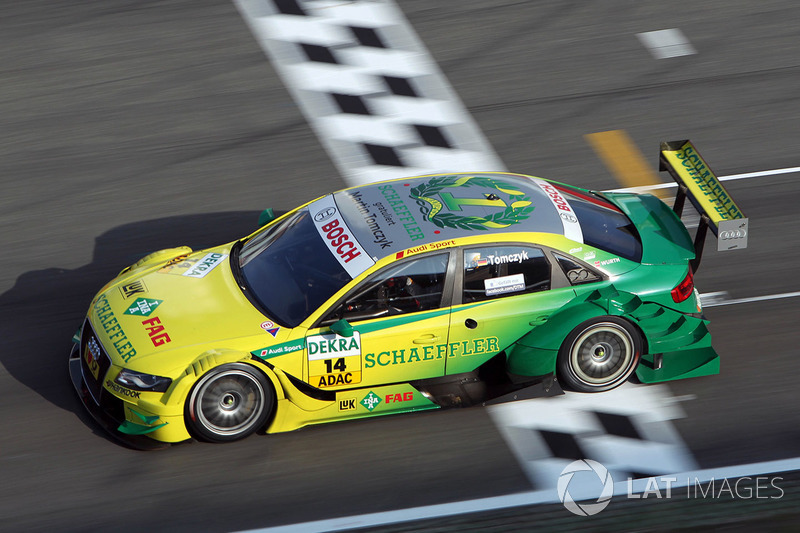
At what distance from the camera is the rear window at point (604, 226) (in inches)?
290

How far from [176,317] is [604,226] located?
347 centimetres

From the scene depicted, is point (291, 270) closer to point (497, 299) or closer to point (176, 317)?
point (176, 317)

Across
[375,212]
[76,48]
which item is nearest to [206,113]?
[76,48]

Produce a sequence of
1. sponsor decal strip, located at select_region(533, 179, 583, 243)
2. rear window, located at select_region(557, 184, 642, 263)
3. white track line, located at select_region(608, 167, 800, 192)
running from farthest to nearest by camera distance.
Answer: white track line, located at select_region(608, 167, 800, 192)
rear window, located at select_region(557, 184, 642, 263)
sponsor decal strip, located at select_region(533, 179, 583, 243)

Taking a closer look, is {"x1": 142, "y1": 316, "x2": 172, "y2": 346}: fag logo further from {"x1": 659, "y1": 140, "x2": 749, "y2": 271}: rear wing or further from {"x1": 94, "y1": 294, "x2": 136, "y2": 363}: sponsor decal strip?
{"x1": 659, "y1": 140, "x2": 749, "y2": 271}: rear wing

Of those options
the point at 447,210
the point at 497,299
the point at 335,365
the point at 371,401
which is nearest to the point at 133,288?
the point at 335,365

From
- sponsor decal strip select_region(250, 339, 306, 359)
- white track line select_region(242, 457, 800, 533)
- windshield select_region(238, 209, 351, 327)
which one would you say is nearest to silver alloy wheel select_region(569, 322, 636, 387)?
white track line select_region(242, 457, 800, 533)

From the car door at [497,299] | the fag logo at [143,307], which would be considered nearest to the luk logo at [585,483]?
the car door at [497,299]

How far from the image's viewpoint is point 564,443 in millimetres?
7000

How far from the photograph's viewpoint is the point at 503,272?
23.0ft

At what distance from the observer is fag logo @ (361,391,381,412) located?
6918 mm

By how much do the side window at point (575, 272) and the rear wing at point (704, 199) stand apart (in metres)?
1.01

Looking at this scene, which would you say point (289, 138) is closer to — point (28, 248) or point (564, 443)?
point (28, 248)

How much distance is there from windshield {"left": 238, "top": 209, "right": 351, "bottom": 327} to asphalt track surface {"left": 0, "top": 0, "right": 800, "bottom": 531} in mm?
1038
